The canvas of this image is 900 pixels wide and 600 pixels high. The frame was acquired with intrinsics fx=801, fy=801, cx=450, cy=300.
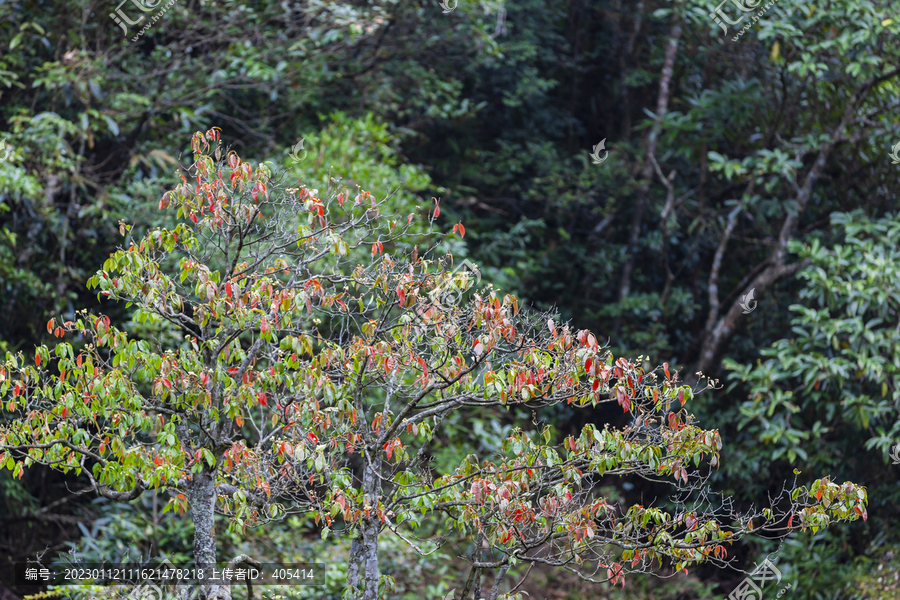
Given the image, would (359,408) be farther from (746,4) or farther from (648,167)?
(648,167)

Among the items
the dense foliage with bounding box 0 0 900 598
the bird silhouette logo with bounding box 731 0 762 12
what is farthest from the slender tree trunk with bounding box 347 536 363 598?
the bird silhouette logo with bounding box 731 0 762 12

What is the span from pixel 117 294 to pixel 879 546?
6776mm

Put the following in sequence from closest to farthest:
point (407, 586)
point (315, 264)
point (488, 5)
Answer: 1. point (315, 264)
2. point (407, 586)
3. point (488, 5)

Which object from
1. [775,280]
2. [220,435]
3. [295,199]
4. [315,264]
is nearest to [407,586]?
[315,264]

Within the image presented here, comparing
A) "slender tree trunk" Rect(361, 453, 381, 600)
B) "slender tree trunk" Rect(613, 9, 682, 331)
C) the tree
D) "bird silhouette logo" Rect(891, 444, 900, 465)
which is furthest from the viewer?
"slender tree trunk" Rect(613, 9, 682, 331)

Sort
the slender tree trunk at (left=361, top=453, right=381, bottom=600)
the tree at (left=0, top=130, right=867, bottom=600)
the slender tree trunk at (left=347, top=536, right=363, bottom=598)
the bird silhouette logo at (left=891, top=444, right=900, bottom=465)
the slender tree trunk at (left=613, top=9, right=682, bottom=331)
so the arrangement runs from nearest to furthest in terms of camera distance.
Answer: the tree at (left=0, top=130, right=867, bottom=600), the slender tree trunk at (left=361, top=453, right=381, bottom=600), the slender tree trunk at (left=347, top=536, right=363, bottom=598), the bird silhouette logo at (left=891, top=444, right=900, bottom=465), the slender tree trunk at (left=613, top=9, right=682, bottom=331)

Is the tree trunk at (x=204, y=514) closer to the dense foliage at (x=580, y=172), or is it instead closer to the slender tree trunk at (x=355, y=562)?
the slender tree trunk at (x=355, y=562)

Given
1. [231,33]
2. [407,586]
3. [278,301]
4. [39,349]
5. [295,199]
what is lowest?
[407,586]

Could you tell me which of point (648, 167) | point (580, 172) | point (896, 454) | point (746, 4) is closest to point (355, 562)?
point (896, 454)

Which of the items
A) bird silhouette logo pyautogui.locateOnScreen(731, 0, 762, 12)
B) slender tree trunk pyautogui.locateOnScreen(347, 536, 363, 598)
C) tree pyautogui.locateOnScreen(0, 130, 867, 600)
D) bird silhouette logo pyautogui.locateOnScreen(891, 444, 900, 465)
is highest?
bird silhouette logo pyautogui.locateOnScreen(731, 0, 762, 12)

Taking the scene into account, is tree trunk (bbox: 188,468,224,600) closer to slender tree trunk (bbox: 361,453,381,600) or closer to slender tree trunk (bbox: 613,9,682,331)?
slender tree trunk (bbox: 361,453,381,600)

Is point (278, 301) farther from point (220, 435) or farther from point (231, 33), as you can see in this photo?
point (231, 33)

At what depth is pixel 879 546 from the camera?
23.5 ft

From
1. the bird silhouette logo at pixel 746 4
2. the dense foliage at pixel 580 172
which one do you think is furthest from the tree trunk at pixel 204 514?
the bird silhouette logo at pixel 746 4
